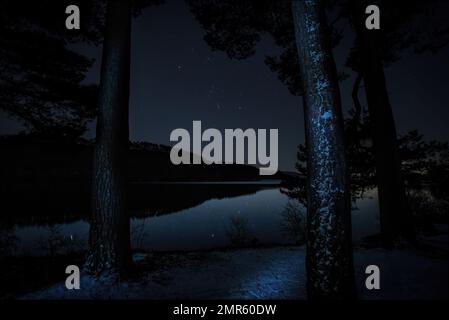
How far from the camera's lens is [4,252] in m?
7.78

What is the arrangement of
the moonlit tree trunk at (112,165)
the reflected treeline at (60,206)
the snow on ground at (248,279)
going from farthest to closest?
the reflected treeline at (60,206) < the moonlit tree trunk at (112,165) < the snow on ground at (248,279)

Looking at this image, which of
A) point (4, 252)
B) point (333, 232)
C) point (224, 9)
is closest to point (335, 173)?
point (333, 232)

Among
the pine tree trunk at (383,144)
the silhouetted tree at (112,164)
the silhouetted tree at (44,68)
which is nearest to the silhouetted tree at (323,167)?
the silhouetted tree at (112,164)

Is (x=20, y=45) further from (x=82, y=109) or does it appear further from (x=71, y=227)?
(x=71, y=227)

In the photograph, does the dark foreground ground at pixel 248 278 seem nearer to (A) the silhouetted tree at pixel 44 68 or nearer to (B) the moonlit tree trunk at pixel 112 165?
(B) the moonlit tree trunk at pixel 112 165

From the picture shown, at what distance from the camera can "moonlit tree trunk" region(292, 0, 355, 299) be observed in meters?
3.86

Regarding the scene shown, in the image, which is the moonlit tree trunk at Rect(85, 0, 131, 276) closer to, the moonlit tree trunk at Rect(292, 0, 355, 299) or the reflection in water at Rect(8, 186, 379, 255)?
the moonlit tree trunk at Rect(292, 0, 355, 299)

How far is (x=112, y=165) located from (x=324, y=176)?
3.98 m

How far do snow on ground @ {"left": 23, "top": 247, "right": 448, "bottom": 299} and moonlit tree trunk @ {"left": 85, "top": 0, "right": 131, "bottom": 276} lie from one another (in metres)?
0.53

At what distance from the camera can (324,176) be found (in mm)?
3896

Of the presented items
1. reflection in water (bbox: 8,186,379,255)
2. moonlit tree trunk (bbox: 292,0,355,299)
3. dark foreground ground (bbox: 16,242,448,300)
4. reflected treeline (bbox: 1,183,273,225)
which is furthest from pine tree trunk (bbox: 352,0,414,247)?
reflected treeline (bbox: 1,183,273,225)

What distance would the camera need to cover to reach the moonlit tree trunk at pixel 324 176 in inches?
152

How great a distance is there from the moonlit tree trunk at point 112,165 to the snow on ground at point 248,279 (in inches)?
20.8

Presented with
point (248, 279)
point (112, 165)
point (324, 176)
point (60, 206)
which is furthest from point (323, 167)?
point (60, 206)
